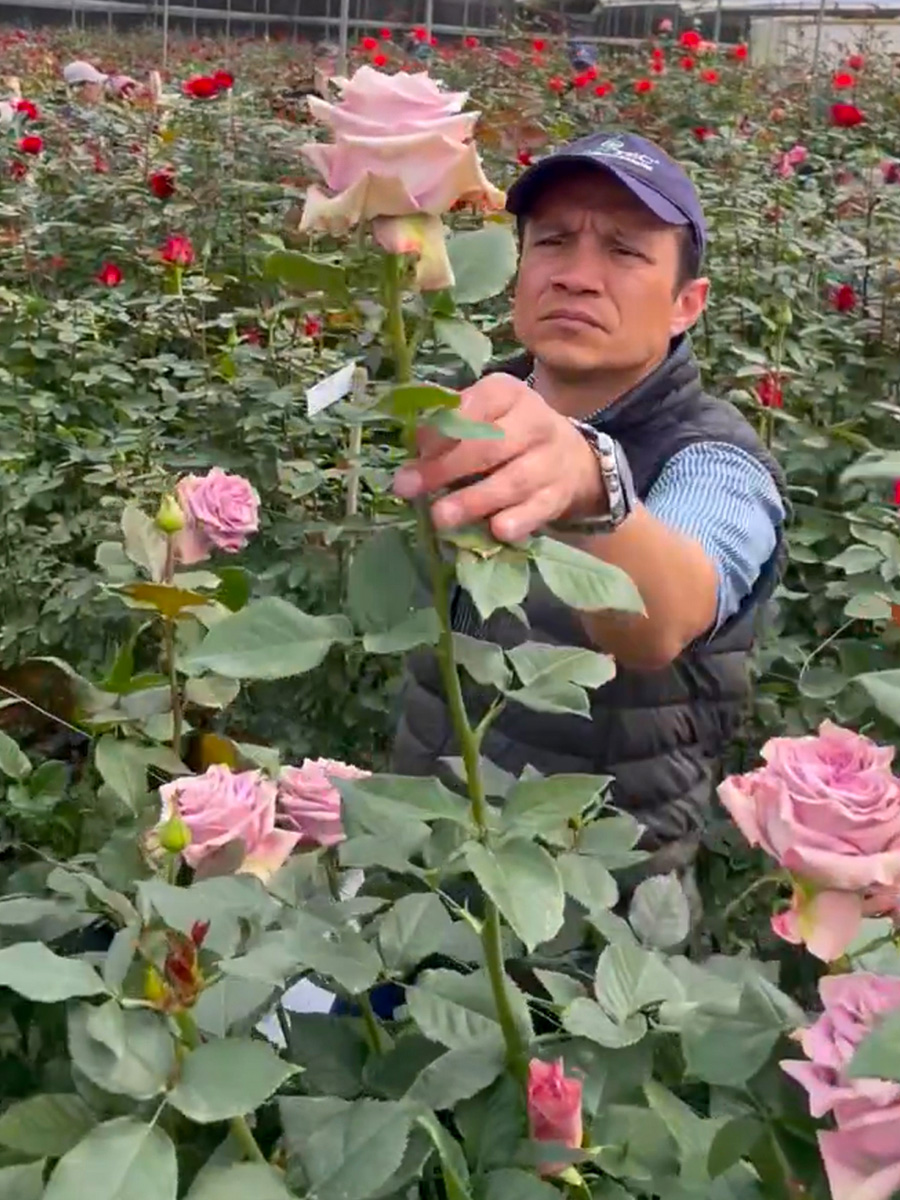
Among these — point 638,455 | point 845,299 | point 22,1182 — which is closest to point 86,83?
point 845,299

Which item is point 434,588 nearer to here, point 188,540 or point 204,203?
point 188,540

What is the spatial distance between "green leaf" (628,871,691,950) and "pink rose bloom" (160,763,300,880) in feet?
0.72

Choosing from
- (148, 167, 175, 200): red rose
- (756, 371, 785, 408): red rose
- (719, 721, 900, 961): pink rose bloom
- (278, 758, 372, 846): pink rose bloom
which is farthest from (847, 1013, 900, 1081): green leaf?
(148, 167, 175, 200): red rose

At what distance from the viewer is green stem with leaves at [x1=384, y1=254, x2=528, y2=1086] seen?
69 cm

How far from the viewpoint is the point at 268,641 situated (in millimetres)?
741

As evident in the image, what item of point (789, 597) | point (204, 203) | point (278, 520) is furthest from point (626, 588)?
point (204, 203)

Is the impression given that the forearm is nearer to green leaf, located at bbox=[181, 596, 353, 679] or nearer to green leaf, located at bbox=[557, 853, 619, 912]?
green leaf, located at bbox=[557, 853, 619, 912]

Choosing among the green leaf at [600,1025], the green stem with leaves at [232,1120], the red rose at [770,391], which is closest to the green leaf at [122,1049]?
the green stem with leaves at [232,1120]

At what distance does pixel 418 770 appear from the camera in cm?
147

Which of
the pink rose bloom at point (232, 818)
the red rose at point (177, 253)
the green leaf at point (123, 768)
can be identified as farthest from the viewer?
the red rose at point (177, 253)

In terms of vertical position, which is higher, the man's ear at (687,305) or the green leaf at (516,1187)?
the man's ear at (687,305)

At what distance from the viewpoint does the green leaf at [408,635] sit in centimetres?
73

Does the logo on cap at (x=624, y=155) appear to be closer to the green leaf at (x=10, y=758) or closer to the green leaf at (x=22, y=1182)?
the green leaf at (x=10, y=758)

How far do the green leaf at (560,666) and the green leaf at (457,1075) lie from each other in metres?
0.19
